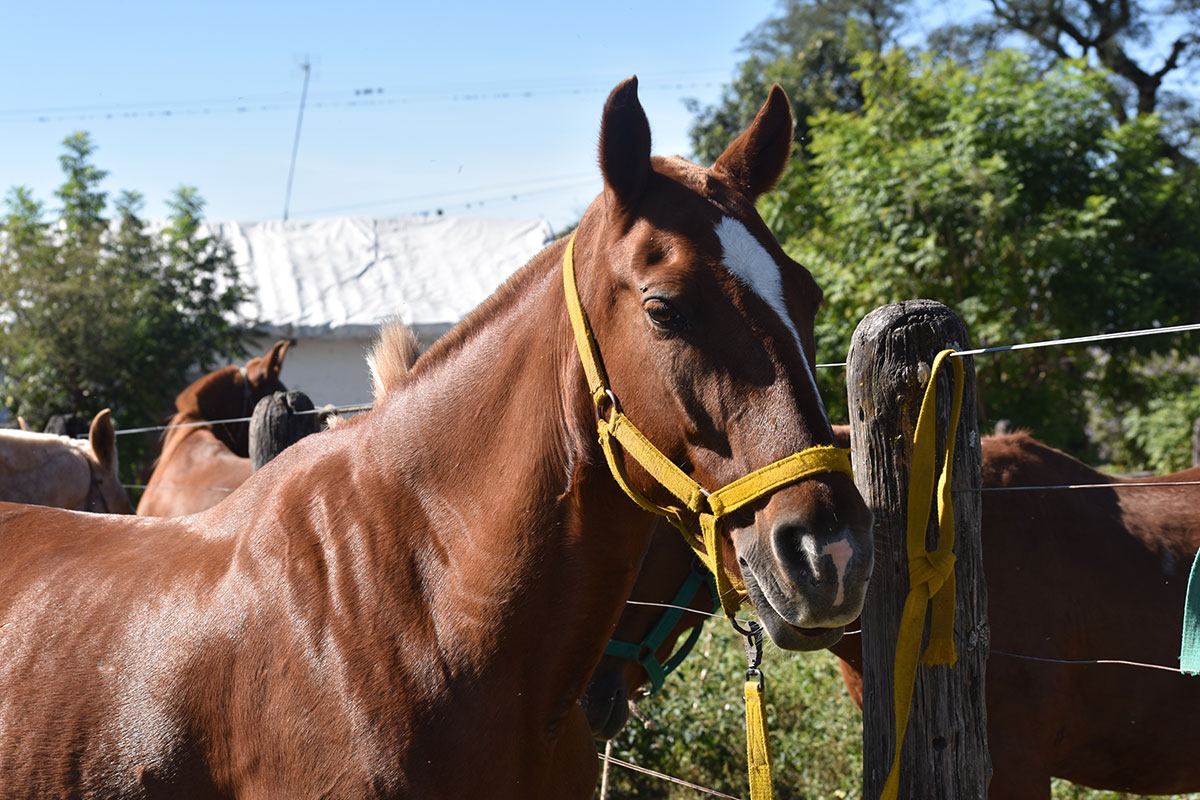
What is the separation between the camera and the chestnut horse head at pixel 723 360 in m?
1.62

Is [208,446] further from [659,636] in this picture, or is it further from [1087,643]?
[1087,643]

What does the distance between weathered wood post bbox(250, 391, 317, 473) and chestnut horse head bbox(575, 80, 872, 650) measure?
2693mm

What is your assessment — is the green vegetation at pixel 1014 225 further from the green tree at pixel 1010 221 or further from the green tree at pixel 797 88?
the green tree at pixel 797 88

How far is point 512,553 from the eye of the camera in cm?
197

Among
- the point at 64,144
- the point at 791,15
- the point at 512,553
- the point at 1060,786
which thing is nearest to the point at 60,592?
the point at 512,553

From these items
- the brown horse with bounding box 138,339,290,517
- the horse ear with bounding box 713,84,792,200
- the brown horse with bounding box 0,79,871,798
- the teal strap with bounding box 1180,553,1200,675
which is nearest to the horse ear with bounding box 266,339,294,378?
the brown horse with bounding box 138,339,290,517

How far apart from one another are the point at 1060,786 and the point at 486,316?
4064mm

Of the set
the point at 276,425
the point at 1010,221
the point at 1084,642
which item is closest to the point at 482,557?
the point at 1084,642

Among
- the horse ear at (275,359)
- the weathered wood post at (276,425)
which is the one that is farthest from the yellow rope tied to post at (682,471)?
the horse ear at (275,359)

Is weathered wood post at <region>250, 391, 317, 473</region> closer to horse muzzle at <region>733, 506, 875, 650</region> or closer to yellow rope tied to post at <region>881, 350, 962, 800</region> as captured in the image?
yellow rope tied to post at <region>881, 350, 962, 800</region>

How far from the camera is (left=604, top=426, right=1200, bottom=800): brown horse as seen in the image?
2.90 m

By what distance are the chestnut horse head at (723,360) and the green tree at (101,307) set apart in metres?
12.1

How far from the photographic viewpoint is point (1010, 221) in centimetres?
1041

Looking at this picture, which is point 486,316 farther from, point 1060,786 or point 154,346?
point 154,346
